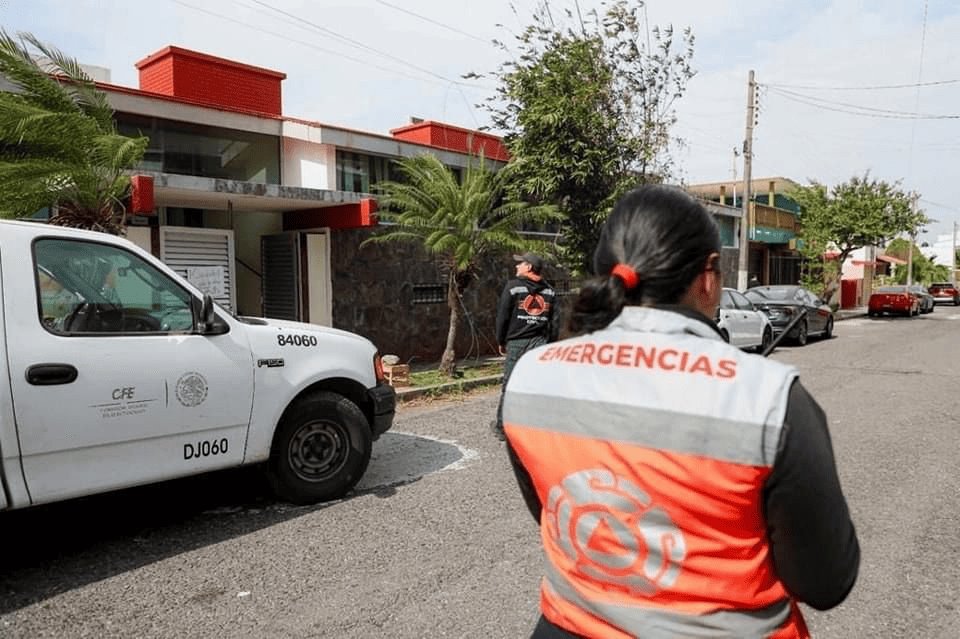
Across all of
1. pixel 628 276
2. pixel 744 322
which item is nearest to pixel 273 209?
pixel 744 322


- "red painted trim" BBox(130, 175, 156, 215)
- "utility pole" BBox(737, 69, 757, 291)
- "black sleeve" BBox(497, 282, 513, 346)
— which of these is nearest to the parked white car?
"utility pole" BBox(737, 69, 757, 291)

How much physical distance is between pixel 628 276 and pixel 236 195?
8748 millimetres

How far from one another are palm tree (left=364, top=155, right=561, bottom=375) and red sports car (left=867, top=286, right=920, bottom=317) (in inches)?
942

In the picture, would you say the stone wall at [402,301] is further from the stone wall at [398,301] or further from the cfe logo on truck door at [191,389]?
the cfe logo on truck door at [191,389]

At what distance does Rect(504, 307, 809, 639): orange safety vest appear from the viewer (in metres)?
1.22

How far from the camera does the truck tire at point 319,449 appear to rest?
5.03 m

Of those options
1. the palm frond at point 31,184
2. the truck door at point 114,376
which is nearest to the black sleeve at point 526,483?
the truck door at point 114,376

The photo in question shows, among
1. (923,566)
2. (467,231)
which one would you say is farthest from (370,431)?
(467,231)

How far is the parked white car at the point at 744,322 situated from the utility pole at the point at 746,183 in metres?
4.41

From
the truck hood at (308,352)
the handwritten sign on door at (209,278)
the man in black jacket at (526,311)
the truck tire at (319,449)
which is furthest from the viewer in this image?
the handwritten sign on door at (209,278)

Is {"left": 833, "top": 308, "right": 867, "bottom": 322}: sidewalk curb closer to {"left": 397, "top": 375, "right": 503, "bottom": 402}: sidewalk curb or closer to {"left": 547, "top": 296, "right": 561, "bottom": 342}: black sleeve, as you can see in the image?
{"left": 397, "top": 375, "right": 503, "bottom": 402}: sidewalk curb

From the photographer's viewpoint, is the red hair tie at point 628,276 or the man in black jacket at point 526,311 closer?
the red hair tie at point 628,276

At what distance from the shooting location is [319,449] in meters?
5.23

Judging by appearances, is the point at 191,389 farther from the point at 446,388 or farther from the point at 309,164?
the point at 309,164
